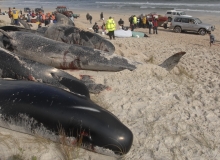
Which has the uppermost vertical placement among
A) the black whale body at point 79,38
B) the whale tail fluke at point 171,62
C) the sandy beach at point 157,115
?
the black whale body at point 79,38

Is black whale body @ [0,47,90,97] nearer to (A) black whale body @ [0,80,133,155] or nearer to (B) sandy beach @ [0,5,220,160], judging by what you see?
(B) sandy beach @ [0,5,220,160]

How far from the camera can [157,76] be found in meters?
8.37

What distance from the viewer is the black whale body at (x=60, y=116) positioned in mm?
4285

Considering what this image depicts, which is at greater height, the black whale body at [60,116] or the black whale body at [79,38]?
the black whale body at [79,38]

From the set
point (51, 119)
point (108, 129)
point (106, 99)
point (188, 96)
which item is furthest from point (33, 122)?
point (188, 96)

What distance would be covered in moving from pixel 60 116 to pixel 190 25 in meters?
21.3

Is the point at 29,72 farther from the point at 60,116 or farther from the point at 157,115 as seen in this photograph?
the point at 157,115

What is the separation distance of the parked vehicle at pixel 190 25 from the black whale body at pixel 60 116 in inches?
799

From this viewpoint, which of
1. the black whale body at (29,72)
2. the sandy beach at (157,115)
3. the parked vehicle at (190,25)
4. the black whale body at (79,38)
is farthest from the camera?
the parked vehicle at (190,25)

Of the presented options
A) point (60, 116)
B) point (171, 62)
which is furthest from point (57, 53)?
point (171, 62)

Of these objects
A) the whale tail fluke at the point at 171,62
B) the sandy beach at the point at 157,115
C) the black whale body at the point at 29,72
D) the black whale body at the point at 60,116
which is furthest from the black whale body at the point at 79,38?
the black whale body at the point at 60,116

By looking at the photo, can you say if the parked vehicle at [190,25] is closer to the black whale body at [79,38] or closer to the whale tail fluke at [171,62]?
the whale tail fluke at [171,62]

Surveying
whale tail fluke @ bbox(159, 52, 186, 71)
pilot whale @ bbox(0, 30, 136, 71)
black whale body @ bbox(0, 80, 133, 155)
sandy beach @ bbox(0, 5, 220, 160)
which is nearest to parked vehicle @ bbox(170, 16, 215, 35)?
sandy beach @ bbox(0, 5, 220, 160)

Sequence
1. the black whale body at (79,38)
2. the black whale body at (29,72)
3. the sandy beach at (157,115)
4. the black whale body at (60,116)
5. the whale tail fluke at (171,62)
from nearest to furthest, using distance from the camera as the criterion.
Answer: the black whale body at (60,116) < the sandy beach at (157,115) < the black whale body at (29,72) < the whale tail fluke at (171,62) < the black whale body at (79,38)
